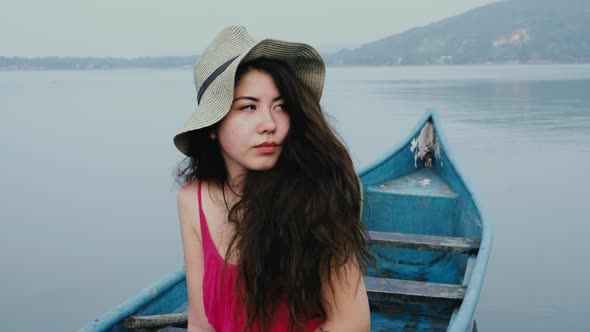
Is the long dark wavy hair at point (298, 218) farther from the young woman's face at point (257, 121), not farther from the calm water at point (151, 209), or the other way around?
the calm water at point (151, 209)

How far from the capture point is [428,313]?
3.76 metres

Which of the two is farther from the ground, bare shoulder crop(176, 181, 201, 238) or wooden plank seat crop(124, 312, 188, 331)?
bare shoulder crop(176, 181, 201, 238)

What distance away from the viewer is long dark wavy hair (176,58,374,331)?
1640 mm

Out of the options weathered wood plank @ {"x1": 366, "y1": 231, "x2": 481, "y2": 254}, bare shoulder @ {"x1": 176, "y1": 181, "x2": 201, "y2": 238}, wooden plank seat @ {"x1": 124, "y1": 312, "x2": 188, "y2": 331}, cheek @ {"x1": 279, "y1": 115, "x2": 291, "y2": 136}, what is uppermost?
cheek @ {"x1": 279, "y1": 115, "x2": 291, "y2": 136}

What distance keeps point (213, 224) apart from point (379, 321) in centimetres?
208

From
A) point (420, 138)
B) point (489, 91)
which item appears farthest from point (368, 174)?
point (489, 91)

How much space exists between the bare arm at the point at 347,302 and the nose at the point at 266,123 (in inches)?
16.3

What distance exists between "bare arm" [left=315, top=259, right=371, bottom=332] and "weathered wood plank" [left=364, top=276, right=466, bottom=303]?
1.68 m

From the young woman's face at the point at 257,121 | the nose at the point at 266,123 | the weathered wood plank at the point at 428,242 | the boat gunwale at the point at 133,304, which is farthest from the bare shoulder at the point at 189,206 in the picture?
the weathered wood plank at the point at 428,242

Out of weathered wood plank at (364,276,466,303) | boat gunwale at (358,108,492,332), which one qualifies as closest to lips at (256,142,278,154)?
boat gunwale at (358,108,492,332)

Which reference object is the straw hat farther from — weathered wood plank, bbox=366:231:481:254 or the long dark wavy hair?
weathered wood plank, bbox=366:231:481:254

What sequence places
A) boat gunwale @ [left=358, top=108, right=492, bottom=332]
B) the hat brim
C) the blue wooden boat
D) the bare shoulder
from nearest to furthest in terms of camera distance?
the hat brim
the bare shoulder
boat gunwale @ [left=358, top=108, right=492, bottom=332]
the blue wooden boat

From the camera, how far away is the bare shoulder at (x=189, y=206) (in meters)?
1.93

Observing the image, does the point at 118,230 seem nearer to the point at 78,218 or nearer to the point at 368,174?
the point at 78,218
